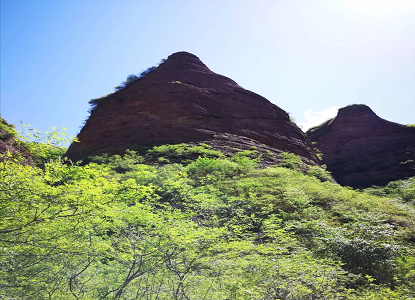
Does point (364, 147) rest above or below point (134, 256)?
above

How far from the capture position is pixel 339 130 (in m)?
41.5

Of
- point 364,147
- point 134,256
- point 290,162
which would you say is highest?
point 364,147

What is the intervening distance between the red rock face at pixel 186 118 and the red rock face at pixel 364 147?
38.4 feet

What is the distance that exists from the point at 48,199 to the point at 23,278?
4.31 feet

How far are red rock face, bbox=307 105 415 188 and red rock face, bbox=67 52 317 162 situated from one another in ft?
38.4

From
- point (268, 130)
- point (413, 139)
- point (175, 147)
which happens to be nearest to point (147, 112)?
point (175, 147)

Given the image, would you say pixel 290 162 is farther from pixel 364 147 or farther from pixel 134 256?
pixel 364 147

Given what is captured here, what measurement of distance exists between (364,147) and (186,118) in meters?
27.1

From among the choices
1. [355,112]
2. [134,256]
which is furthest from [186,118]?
[355,112]

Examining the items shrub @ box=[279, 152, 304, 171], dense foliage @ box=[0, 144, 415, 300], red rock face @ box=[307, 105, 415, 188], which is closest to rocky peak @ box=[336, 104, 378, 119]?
red rock face @ box=[307, 105, 415, 188]

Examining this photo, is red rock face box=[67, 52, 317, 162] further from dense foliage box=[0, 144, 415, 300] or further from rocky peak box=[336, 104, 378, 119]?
rocky peak box=[336, 104, 378, 119]

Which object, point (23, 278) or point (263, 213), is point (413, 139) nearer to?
point (263, 213)

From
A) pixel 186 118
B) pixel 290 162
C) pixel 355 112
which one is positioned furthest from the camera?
pixel 355 112

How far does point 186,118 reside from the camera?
22.0 meters
